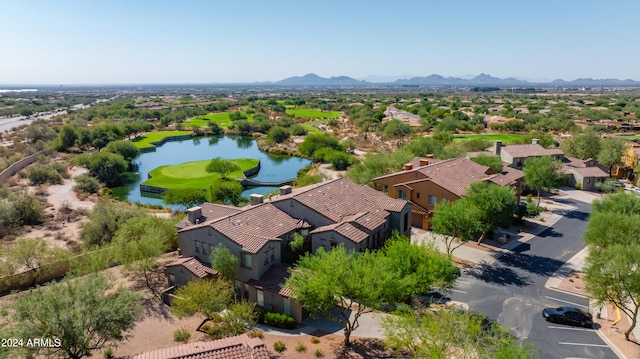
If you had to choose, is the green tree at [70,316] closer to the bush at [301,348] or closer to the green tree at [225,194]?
the bush at [301,348]

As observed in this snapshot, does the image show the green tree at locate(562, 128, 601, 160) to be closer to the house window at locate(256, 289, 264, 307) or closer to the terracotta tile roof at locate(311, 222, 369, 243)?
the terracotta tile roof at locate(311, 222, 369, 243)

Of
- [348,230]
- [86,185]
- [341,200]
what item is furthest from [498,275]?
[86,185]

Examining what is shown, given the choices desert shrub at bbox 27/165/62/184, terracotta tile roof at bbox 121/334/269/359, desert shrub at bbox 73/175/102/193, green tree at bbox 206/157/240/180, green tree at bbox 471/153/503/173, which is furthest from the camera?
green tree at bbox 206/157/240/180

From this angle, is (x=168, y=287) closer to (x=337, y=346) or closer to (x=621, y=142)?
(x=337, y=346)

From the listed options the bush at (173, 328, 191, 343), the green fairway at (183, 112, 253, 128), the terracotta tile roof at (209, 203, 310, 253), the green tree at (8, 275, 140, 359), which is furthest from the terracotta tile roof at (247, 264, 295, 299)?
the green fairway at (183, 112, 253, 128)

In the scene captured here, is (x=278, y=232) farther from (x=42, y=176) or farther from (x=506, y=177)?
(x=42, y=176)

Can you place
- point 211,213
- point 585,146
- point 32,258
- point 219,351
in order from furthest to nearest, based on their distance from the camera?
point 585,146 < point 211,213 < point 32,258 < point 219,351
